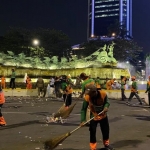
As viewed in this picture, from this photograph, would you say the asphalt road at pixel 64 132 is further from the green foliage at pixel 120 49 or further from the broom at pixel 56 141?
the green foliage at pixel 120 49

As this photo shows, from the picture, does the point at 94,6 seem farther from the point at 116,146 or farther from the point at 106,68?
the point at 116,146

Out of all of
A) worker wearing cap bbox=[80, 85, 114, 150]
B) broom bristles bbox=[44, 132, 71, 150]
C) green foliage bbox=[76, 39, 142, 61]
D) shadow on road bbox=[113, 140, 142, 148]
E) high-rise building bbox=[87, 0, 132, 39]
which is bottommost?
shadow on road bbox=[113, 140, 142, 148]

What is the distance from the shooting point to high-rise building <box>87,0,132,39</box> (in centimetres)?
16912

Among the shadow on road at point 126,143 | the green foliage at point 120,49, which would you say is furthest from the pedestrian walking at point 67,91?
the green foliage at point 120,49

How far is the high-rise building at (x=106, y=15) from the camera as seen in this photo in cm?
16912

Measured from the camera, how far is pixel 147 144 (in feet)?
24.5

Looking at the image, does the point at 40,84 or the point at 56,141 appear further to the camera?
the point at 40,84

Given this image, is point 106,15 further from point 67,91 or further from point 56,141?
point 56,141

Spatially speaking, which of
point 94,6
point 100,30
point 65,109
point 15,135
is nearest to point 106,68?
point 65,109

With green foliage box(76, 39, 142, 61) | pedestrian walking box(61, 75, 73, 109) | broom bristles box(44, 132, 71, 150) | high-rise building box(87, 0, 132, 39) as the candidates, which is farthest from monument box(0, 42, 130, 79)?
high-rise building box(87, 0, 132, 39)

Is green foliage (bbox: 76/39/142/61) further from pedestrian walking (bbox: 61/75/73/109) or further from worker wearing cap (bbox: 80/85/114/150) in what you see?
worker wearing cap (bbox: 80/85/114/150)

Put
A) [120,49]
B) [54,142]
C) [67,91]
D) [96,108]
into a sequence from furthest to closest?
[120,49]
[67,91]
[54,142]
[96,108]

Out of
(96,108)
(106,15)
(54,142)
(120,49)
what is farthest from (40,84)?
(106,15)

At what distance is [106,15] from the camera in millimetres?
171750
